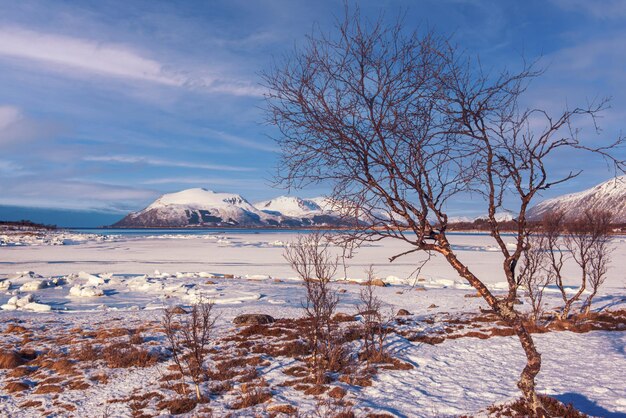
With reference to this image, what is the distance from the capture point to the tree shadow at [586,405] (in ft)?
25.4

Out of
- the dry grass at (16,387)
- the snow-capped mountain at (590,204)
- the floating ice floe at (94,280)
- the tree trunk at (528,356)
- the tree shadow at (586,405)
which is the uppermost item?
the snow-capped mountain at (590,204)

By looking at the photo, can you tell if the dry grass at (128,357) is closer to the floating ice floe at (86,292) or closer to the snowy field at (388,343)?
the snowy field at (388,343)

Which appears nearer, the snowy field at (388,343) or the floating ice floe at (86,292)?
the snowy field at (388,343)

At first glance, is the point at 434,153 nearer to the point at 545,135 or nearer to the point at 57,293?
the point at 545,135

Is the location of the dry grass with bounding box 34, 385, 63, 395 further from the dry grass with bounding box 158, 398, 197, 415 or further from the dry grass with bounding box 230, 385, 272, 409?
the dry grass with bounding box 230, 385, 272, 409

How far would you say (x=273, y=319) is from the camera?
62.7ft

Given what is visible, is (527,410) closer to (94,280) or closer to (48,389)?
(48,389)

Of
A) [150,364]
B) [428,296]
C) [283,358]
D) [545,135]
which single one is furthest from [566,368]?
[428,296]

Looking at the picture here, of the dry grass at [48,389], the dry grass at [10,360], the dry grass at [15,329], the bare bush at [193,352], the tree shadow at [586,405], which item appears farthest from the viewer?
the dry grass at [15,329]

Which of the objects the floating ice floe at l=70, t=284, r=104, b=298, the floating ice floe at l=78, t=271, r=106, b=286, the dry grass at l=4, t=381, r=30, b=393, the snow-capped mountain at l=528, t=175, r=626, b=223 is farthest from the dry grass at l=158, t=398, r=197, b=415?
the floating ice floe at l=78, t=271, r=106, b=286

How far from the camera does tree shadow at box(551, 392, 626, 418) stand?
25.4ft

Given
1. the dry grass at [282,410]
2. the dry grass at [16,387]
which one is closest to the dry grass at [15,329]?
the dry grass at [16,387]

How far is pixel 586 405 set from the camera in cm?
829

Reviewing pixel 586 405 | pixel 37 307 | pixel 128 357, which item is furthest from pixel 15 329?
pixel 586 405
